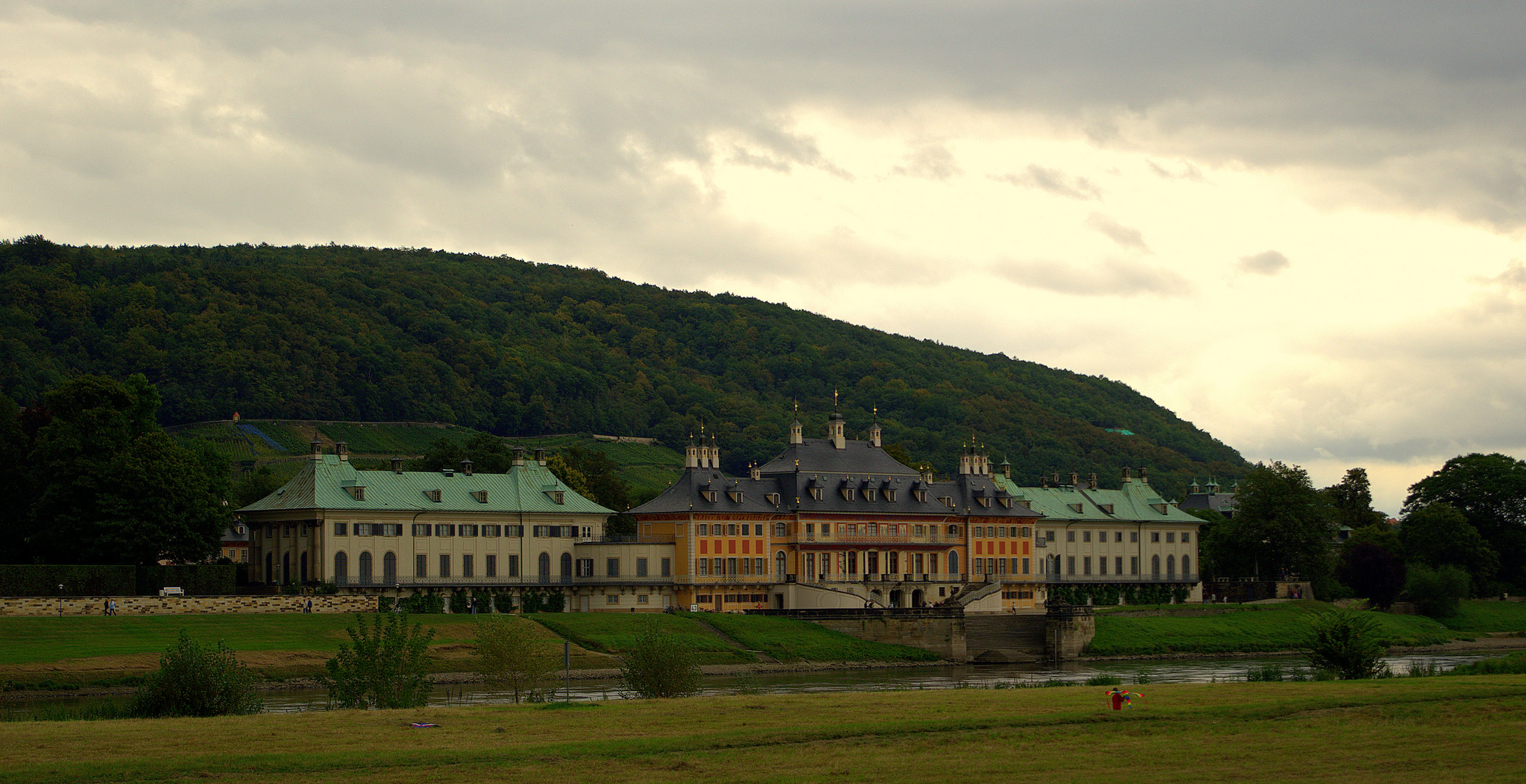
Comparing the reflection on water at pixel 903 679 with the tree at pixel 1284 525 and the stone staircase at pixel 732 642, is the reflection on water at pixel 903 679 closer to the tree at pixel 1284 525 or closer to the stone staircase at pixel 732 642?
the stone staircase at pixel 732 642

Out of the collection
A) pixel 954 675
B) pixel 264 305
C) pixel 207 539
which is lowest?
pixel 954 675

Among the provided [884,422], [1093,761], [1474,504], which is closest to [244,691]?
[1093,761]

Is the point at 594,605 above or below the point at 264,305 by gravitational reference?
below

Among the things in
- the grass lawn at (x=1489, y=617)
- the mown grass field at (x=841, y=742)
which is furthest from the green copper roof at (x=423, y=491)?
the grass lawn at (x=1489, y=617)

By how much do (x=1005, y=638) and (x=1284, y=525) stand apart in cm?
3171

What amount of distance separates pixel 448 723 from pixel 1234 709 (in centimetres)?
1723

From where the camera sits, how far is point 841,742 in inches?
1252

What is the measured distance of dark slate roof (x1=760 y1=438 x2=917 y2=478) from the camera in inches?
3755

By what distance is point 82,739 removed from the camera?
1248 inches

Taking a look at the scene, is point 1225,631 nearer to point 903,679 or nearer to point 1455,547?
point 1455,547

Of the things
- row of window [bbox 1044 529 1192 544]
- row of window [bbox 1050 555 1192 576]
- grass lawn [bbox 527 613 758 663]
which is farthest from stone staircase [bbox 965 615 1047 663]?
row of window [bbox 1044 529 1192 544]

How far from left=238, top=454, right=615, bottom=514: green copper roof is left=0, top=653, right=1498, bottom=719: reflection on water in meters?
20.1

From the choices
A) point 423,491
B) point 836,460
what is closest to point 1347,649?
point 423,491

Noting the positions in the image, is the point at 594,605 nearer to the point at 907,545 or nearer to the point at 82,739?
the point at 907,545
